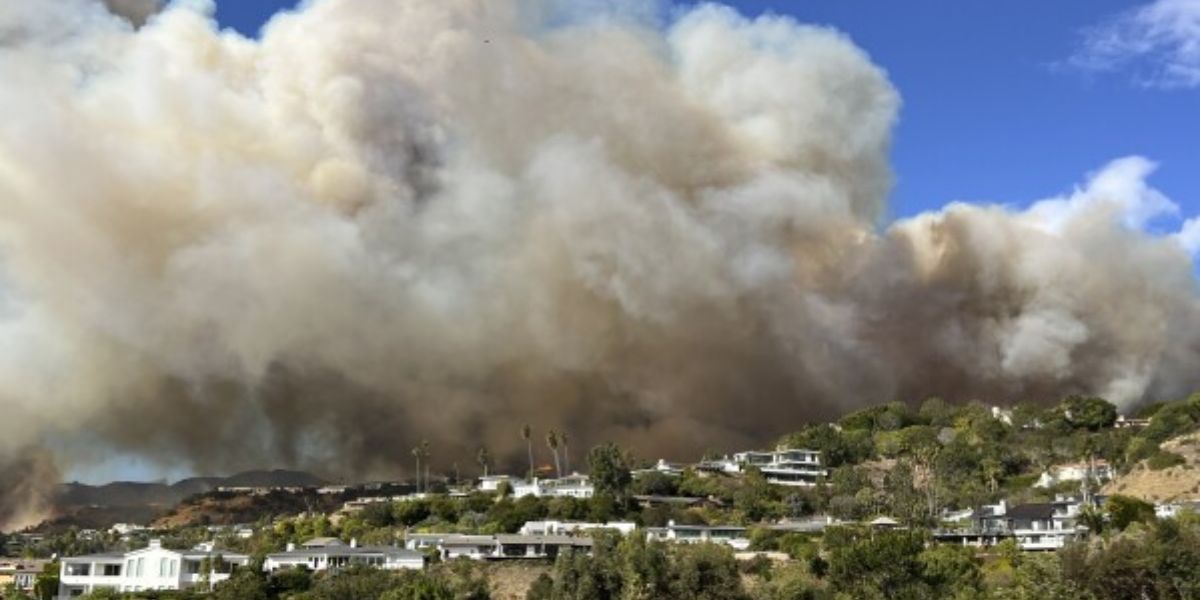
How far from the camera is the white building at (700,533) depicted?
227ft

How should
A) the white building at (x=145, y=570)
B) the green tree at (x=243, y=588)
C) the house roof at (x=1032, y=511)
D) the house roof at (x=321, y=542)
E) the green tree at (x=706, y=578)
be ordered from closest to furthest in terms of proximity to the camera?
the green tree at (x=706, y=578)
the green tree at (x=243, y=588)
the white building at (x=145, y=570)
the house roof at (x=321, y=542)
the house roof at (x=1032, y=511)

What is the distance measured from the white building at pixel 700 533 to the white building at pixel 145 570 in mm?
23716

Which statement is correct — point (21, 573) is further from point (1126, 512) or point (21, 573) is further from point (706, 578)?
point (1126, 512)

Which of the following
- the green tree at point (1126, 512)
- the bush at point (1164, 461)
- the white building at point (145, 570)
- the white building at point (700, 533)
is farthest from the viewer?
the bush at point (1164, 461)

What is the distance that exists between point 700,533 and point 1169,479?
32.8 m

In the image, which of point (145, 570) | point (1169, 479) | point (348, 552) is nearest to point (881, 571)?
point (348, 552)

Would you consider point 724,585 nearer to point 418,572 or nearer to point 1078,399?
point 418,572

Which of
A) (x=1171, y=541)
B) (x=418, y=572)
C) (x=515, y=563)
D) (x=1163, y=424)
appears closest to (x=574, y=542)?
(x=515, y=563)

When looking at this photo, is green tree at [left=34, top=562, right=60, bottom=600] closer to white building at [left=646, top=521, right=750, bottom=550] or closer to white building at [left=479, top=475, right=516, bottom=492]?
white building at [left=646, top=521, right=750, bottom=550]

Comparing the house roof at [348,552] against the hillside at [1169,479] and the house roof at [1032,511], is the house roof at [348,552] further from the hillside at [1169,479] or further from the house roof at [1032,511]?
the hillside at [1169,479]

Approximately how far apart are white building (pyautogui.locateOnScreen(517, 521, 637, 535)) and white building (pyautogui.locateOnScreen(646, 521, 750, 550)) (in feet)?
5.98

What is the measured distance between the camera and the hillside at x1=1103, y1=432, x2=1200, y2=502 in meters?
76.9

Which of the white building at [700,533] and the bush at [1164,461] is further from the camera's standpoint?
the bush at [1164,461]

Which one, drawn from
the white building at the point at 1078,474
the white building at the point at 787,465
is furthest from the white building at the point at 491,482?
the white building at the point at 1078,474
